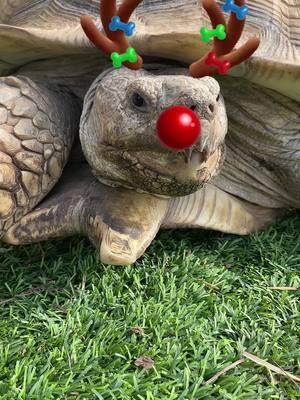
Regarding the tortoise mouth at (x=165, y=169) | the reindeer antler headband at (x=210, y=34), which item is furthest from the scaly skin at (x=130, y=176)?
the reindeer antler headband at (x=210, y=34)

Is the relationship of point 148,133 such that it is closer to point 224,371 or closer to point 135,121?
point 135,121

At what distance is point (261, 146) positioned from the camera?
6.21ft

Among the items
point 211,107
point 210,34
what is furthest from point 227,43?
point 211,107

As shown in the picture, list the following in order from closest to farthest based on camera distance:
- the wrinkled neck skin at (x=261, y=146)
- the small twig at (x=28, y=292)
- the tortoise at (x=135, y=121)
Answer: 1. the tortoise at (x=135, y=121)
2. the small twig at (x=28, y=292)
3. the wrinkled neck skin at (x=261, y=146)

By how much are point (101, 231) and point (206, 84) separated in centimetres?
51

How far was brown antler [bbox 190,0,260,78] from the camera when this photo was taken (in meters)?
1.09

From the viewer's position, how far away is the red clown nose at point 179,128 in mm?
1098

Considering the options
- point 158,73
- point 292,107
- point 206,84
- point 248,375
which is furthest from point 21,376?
point 292,107

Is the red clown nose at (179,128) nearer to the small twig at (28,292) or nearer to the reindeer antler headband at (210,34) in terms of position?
the reindeer antler headband at (210,34)

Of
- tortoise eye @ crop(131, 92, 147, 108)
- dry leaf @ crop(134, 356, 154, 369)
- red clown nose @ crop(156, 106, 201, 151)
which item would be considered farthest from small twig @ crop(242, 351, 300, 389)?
tortoise eye @ crop(131, 92, 147, 108)

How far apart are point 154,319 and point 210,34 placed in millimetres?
714

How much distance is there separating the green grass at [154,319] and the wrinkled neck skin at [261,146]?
8.9 inches

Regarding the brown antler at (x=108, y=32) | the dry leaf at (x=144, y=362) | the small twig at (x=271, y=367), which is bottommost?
the small twig at (x=271, y=367)

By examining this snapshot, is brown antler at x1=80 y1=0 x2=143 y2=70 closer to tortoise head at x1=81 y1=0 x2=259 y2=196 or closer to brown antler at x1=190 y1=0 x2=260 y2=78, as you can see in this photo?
tortoise head at x1=81 y1=0 x2=259 y2=196
